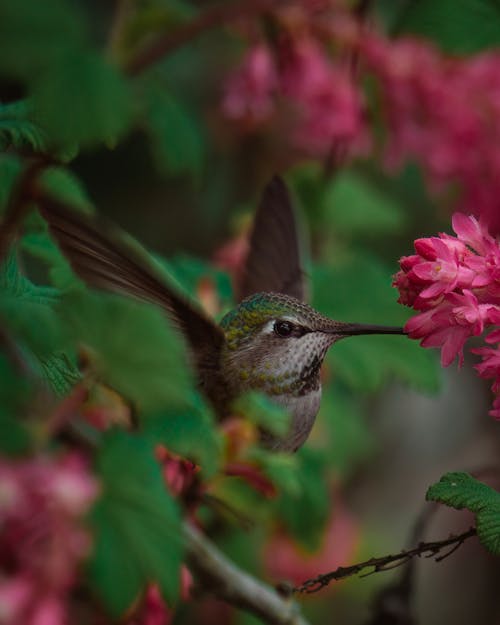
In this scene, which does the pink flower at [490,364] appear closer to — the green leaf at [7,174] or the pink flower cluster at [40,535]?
the pink flower cluster at [40,535]

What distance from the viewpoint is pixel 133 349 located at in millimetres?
696

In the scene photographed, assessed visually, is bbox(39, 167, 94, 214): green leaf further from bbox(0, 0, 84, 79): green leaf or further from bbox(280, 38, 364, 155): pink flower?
bbox(280, 38, 364, 155): pink flower

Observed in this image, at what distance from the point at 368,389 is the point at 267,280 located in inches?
14.6

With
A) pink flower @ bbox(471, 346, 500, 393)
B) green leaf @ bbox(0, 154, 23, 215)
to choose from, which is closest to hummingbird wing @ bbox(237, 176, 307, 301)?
green leaf @ bbox(0, 154, 23, 215)

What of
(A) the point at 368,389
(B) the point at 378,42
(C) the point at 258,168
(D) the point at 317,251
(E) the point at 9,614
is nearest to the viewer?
(E) the point at 9,614

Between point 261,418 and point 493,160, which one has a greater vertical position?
point 493,160

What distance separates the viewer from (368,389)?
1913 millimetres

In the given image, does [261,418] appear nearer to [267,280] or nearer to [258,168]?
[267,280]

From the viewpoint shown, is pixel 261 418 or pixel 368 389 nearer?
pixel 261 418

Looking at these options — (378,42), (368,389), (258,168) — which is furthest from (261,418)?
(258,168)

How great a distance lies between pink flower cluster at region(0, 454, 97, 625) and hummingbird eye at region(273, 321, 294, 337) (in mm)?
671

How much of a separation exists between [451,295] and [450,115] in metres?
1.50

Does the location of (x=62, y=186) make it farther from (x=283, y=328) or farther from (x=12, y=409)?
(x=12, y=409)

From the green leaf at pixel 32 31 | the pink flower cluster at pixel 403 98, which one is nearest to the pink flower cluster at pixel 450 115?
the pink flower cluster at pixel 403 98
